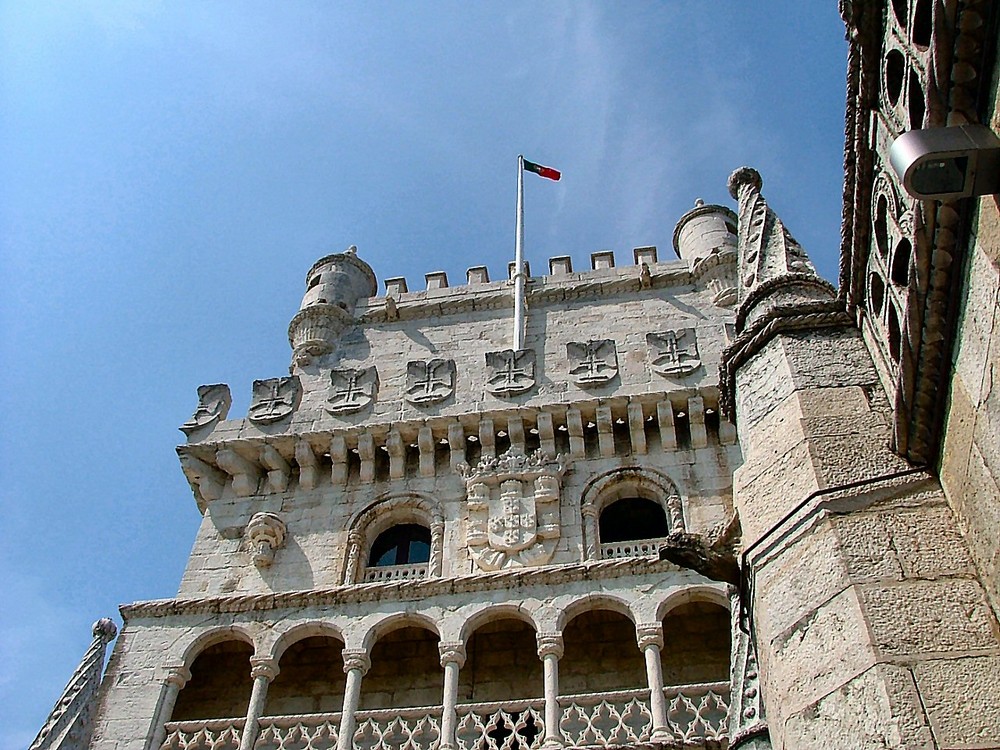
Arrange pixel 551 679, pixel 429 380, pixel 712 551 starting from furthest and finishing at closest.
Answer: pixel 429 380 → pixel 551 679 → pixel 712 551

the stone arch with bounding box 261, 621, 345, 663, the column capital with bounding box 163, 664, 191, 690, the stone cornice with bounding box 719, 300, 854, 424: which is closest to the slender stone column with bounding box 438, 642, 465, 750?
the stone arch with bounding box 261, 621, 345, 663

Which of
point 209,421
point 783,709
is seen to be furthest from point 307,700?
point 783,709

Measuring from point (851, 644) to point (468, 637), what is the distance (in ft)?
31.8

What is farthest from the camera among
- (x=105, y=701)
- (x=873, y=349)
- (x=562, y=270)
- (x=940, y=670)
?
(x=562, y=270)

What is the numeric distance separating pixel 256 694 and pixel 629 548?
18.5 feet

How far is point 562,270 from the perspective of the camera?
21.7m

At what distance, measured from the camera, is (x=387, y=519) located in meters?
15.7

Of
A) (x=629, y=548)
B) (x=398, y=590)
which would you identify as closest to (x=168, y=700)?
(x=398, y=590)

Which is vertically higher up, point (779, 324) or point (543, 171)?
point (543, 171)

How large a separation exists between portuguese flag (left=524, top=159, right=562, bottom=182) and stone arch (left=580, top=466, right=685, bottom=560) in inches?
502

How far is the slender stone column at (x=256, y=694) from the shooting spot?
41.6 ft

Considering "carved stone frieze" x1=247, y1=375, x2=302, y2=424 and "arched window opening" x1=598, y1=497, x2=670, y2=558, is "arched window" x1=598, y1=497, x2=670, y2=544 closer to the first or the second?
"arched window opening" x1=598, y1=497, x2=670, y2=558

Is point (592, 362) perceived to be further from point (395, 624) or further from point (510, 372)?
point (395, 624)

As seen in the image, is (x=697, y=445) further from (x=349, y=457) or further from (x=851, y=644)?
(x=851, y=644)
